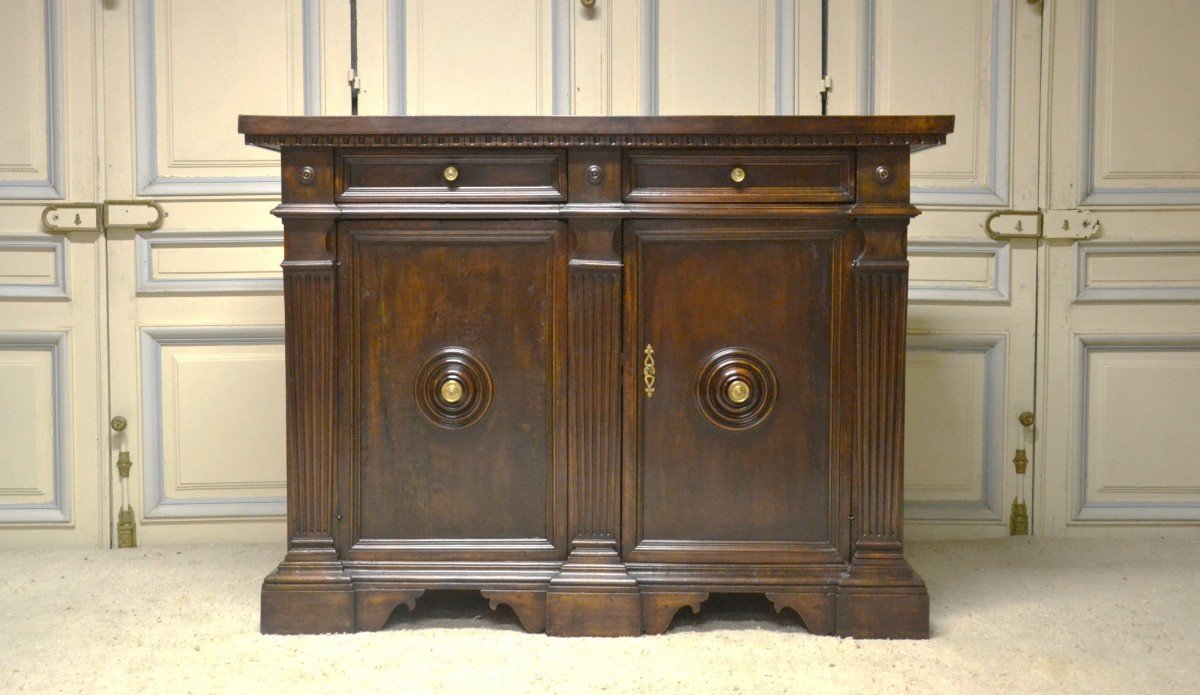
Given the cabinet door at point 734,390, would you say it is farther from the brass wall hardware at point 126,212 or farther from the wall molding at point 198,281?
the brass wall hardware at point 126,212

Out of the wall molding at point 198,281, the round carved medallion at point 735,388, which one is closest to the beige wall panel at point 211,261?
the wall molding at point 198,281

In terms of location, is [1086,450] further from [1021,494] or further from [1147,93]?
[1147,93]

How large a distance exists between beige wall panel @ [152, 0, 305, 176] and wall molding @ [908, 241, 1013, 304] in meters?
1.87

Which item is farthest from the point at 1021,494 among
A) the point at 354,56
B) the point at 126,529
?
the point at 126,529

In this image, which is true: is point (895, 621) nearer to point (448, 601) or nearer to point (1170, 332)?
point (448, 601)

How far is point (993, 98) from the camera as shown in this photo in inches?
121

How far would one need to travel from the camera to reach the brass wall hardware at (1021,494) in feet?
10.2

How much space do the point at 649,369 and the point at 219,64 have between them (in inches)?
65.2

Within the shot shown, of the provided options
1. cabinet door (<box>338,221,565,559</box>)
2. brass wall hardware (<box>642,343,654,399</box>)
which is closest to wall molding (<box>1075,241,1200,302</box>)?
brass wall hardware (<box>642,343,654,399</box>)

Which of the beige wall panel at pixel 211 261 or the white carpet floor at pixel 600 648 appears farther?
the beige wall panel at pixel 211 261

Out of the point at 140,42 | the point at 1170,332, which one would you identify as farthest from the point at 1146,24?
the point at 140,42

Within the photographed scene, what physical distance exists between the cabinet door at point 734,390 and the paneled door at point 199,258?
1.31 m

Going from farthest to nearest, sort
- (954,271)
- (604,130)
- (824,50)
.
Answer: (954,271) → (824,50) → (604,130)

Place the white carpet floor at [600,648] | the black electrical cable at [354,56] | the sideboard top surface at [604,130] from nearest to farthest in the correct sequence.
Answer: the white carpet floor at [600,648] < the sideboard top surface at [604,130] < the black electrical cable at [354,56]
